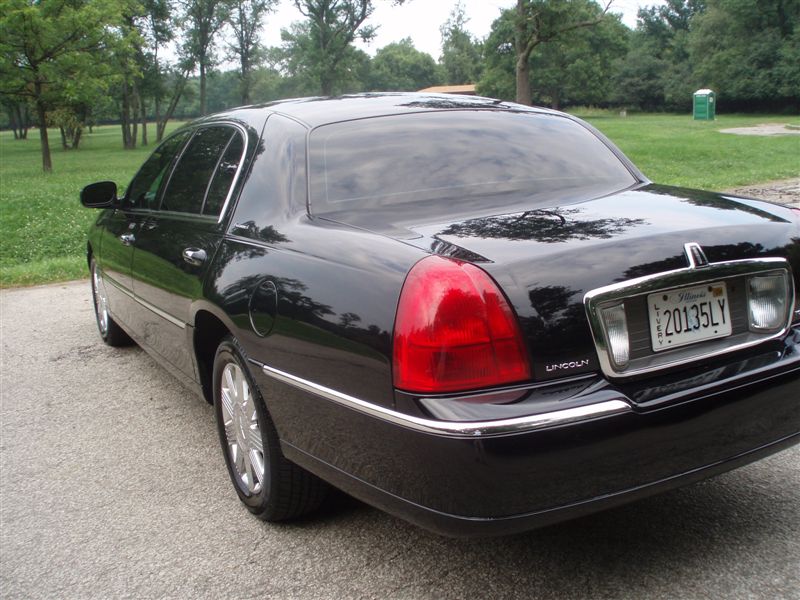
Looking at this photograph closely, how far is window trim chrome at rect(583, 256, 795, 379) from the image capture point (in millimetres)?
2316

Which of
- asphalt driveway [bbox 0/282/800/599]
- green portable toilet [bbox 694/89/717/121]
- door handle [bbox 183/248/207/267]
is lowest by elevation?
asphalt driveway [bbox 0/282/800/599]

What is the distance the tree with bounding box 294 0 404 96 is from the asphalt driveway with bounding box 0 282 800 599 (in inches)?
2521

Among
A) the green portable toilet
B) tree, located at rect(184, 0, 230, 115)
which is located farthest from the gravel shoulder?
tree, located at rect(184, 0, 230, 115)

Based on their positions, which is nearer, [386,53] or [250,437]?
[250,437]

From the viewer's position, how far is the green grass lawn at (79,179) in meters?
11.7

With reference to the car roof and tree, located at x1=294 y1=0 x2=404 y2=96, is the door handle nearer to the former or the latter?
the car roof

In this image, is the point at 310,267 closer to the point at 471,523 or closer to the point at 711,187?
the point at 471,523

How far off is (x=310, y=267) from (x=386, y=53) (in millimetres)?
136539

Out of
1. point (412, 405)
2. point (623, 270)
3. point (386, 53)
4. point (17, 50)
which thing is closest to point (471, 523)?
point (412, 405)

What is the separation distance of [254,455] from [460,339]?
1.30 metres

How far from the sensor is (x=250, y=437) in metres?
3.23

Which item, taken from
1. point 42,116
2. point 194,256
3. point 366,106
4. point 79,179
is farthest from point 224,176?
point 42,116

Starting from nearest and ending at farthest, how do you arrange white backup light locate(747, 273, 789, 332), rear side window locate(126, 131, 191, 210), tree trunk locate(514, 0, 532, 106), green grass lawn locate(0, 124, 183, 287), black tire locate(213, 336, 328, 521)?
1. white backup light locate(747, 273, 789, 332)
2. black tire locate(213, 336, 328, 521)
3. rear side window locate(126, 131, 191, 210)
4. green grass lawn locate(0, 124, 183, 287)
5. tree trunk locate(514, 0, 532, 106)

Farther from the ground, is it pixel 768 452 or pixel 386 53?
pixel 386 53
